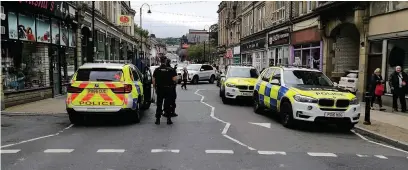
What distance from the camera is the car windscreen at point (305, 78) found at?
11.0 meters

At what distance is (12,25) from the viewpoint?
1430 centimetres

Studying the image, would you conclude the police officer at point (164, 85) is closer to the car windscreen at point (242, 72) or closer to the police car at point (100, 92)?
the police car at point (100, 92)

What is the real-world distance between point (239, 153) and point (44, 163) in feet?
10.8

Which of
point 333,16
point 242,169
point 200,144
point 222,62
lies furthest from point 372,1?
point 222,62

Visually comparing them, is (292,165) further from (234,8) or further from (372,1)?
(234,8)

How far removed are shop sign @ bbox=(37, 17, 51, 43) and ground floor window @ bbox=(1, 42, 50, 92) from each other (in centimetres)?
30

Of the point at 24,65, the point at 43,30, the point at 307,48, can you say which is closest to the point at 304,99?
the point at 24,65

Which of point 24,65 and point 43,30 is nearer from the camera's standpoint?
point 24,65

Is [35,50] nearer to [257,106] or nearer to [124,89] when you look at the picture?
[124,89]

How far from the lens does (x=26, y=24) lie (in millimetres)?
15477

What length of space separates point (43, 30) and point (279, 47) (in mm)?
17990

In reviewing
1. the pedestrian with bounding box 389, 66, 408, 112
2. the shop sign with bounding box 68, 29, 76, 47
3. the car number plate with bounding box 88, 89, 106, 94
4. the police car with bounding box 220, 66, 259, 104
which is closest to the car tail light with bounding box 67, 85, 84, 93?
the car number plate with bounding box 88, 89, 106, 94

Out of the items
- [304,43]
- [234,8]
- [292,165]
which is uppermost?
[234,8]

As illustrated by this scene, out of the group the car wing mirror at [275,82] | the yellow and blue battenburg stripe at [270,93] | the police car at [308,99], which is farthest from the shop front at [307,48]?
the car wing mirror at [275,82]
